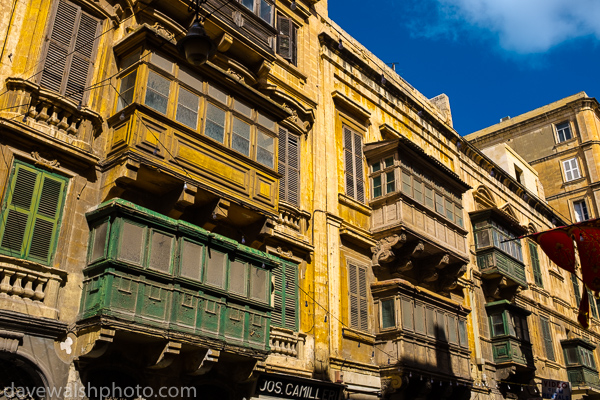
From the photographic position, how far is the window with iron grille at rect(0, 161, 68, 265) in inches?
399

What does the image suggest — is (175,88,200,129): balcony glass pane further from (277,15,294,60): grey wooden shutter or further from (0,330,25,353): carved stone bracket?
(277,15,294,60): grey wooden shutter

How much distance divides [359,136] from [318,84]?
7.26 feet

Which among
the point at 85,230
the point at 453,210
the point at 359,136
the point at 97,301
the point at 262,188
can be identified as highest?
the point at 359,136

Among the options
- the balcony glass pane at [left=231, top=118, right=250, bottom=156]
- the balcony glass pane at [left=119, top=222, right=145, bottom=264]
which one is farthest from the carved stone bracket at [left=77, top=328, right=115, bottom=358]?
the balcony glass pane at [left=231, top=118, right=250, bottom=156]

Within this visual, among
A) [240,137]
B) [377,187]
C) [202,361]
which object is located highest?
[377,187]

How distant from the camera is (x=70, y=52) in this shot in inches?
479

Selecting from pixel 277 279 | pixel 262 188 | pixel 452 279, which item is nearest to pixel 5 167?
pixel 262 188

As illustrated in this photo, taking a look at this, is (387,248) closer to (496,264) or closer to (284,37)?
(284,37)

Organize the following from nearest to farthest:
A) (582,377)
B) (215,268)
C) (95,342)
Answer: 1. (95,342)
2. (215,268)
3. (582,377)

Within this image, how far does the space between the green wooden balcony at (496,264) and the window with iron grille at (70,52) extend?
16473 millimetres

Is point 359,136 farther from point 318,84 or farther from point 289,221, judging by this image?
point 289,221

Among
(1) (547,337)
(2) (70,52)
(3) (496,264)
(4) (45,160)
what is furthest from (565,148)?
(4) (45,160)

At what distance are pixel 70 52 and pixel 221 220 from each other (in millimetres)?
4699

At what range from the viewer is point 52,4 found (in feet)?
40.1
